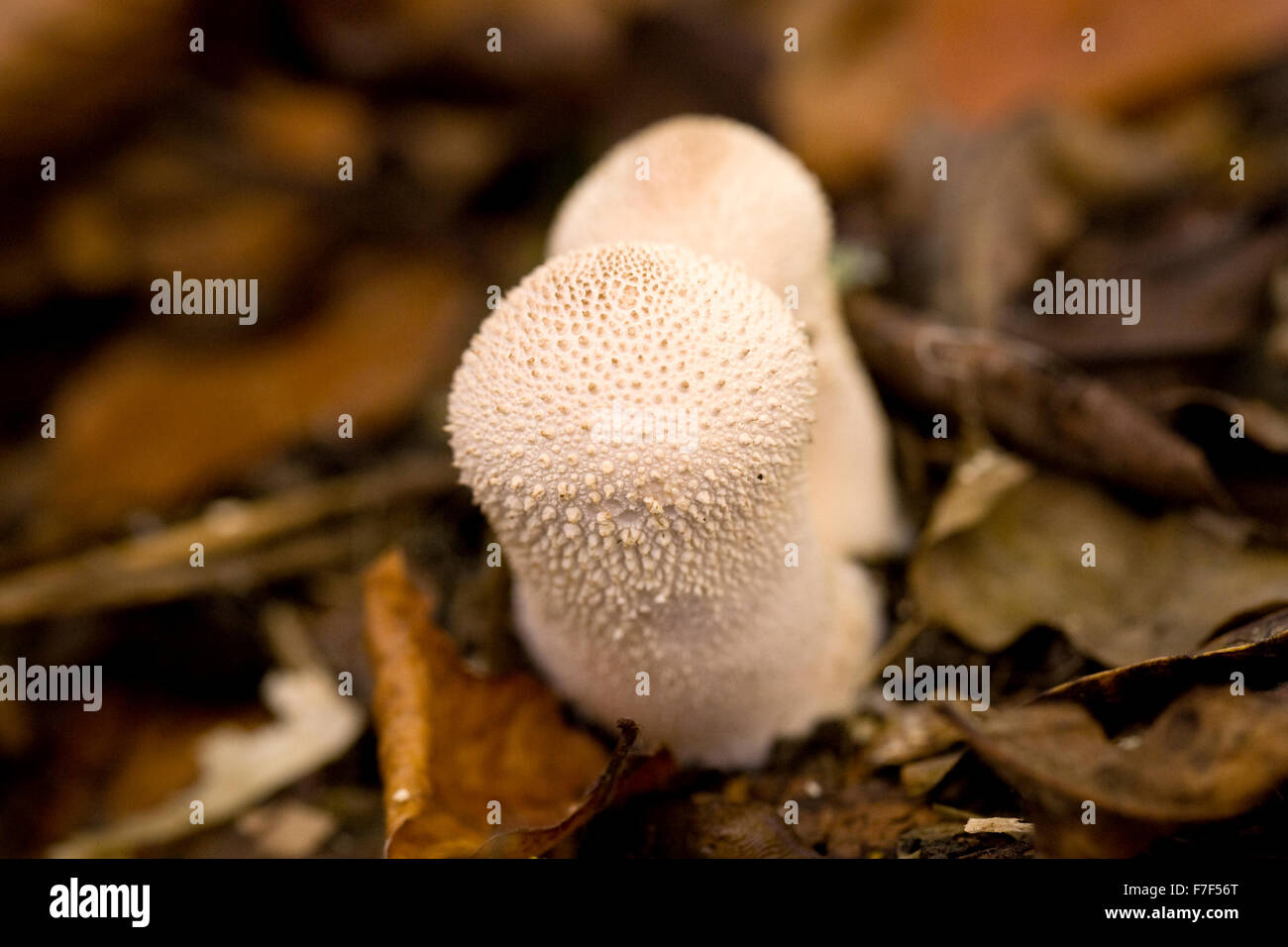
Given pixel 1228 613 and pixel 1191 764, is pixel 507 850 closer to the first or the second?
pixel 1191 764

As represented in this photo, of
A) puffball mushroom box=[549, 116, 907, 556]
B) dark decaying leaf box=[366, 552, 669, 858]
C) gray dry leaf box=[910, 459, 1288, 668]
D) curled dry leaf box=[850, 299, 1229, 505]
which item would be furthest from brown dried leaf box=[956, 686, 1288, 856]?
puffball mushroom box=[549, 116, 907, 556]

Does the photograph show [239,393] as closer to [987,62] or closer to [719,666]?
[719,666]

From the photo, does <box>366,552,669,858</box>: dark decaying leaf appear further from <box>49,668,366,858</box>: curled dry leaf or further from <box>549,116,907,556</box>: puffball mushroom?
<box>549,116,907,556</box>: puffball mushroom

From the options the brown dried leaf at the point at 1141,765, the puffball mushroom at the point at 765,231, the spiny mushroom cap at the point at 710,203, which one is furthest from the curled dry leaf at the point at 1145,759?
the spiny mushroom cap at the point at 710,203

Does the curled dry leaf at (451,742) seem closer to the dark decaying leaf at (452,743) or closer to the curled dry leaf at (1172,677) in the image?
the dark decaying leaf at (452,743)

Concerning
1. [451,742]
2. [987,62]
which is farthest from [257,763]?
[987,62]

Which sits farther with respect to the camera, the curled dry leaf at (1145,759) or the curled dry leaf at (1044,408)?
the curled dry leaf at (1044,408)

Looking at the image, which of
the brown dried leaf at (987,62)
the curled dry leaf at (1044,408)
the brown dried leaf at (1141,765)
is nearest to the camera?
the brown dried leaf at (1141,765)
